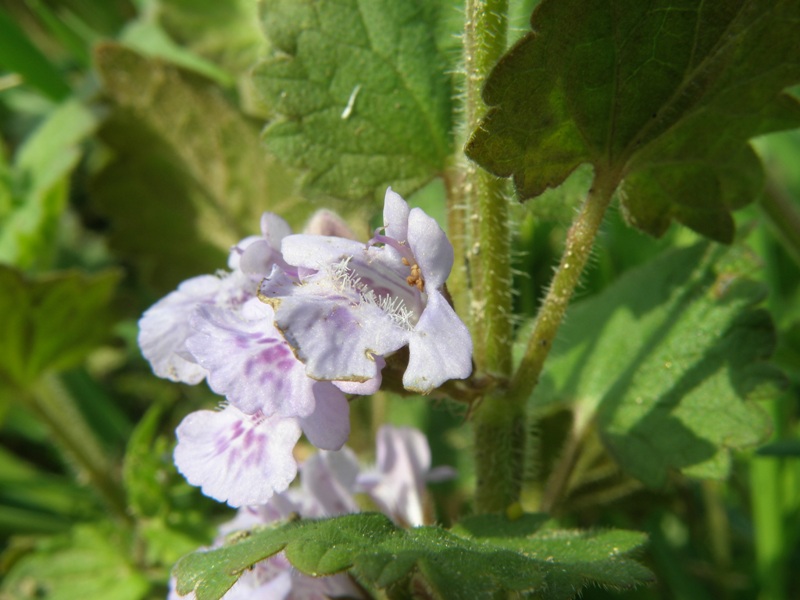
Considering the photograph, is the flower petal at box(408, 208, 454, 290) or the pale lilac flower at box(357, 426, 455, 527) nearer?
the flower petal at box(408, 208, 454, 290)

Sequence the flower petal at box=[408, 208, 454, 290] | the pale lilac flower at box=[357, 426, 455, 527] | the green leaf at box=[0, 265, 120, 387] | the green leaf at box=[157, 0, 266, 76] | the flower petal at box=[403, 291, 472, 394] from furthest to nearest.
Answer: the green leaf at box=[157, 0, 266, 76], the green leaf at box=[0, 265, 120, 387], the pale lilac flower at box=[357, 426, 455, 527], the flower petal at box=[408, 208, 454, 290], the flower petal at box=[403, 291, 472, 394]

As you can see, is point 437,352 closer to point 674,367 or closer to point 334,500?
point 334,500

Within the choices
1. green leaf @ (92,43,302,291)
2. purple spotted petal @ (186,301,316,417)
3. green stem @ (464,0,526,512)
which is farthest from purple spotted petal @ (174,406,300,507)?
green leaf @ (92,43,302,291)

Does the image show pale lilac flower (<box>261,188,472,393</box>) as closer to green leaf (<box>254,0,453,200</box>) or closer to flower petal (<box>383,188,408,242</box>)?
flower petal (<box>383,188,408,242</box>)

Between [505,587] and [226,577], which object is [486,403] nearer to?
[505,587]

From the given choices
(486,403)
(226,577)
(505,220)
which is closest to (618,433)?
(486,403)

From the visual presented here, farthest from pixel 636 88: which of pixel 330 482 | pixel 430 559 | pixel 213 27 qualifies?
pixel 213 27
